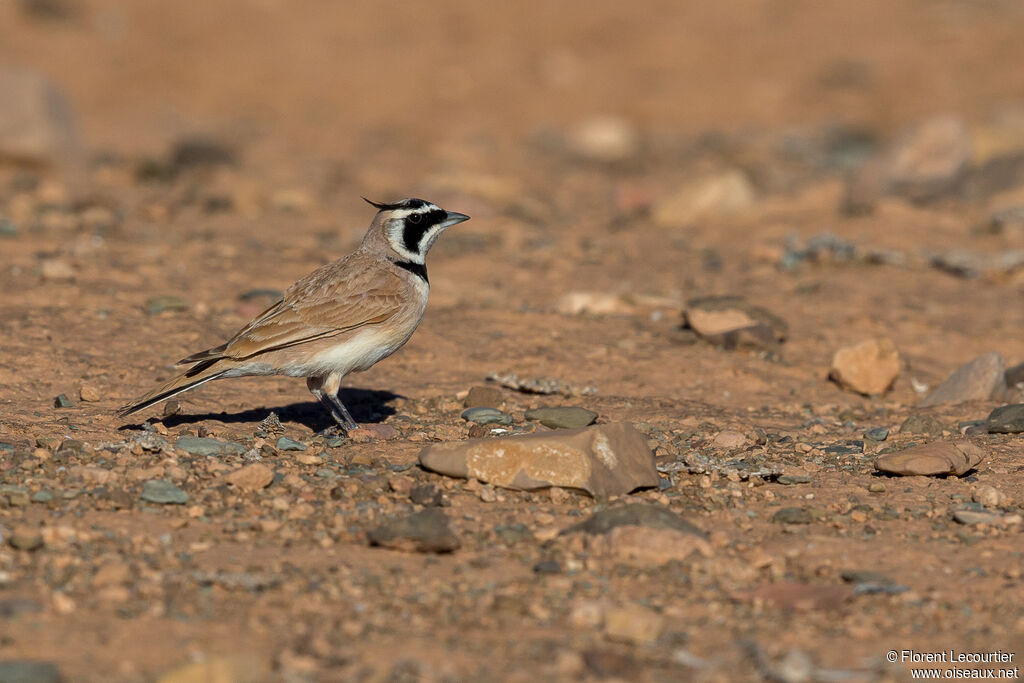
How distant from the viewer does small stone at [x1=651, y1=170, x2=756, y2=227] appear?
45.7 feet

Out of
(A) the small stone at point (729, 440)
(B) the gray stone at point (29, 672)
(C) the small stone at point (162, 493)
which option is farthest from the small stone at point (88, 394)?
(A) the small stone at point (729, 440)

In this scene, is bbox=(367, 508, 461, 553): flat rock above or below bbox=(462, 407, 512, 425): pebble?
above

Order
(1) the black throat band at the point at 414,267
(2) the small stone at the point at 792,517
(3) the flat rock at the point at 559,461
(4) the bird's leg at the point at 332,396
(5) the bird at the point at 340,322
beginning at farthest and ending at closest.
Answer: (1) the black throat band at the point at 414,267, (4) the bird's leg at the point at 332,396, (5) the bird at the point at 340,322, (3) the flat rock at the point at 559,461, (2) the small stone at the point at 792,517

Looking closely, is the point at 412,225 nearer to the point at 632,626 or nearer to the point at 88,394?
the point at 88,394

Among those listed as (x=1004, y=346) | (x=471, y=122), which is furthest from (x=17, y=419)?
(x=471, y=122)

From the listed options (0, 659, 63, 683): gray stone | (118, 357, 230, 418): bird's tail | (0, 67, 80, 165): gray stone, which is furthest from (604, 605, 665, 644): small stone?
(0, 67, 80, 165): gray stone

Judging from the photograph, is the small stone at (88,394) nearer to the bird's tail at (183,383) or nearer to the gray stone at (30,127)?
the bird's tail at (183,383)

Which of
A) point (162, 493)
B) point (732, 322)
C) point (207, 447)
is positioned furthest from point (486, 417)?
point (732, 322)

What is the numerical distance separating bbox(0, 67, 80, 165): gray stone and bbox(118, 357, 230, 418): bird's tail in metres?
9.19

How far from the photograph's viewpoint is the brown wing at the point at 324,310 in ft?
23.2

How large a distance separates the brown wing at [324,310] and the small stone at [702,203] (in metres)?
6.92

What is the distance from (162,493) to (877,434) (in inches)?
165

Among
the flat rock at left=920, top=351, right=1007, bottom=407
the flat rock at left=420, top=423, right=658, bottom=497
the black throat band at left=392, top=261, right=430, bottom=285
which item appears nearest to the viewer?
the flat rock at left=420, top=423, right=658, bottom=497

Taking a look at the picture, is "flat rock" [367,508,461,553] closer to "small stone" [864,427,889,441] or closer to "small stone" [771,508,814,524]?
"small stone" [771,508,814,524]
